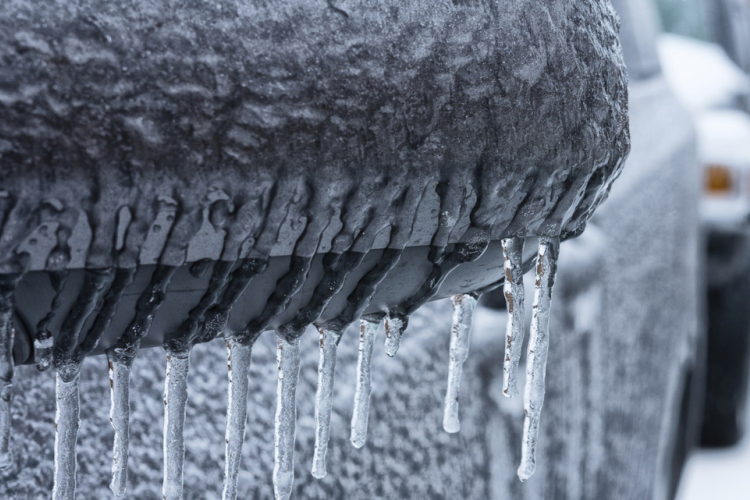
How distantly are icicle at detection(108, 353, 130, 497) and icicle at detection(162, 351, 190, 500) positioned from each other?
0.08 ft

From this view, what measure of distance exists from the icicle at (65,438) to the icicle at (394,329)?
0.20m

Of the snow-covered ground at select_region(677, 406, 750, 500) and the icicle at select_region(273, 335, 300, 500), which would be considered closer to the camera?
the icicle at select_region(273, 335, 300, 500)

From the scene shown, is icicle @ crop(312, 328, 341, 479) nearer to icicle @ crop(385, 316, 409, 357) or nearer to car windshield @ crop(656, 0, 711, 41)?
icicle @ crop(385, 316, 409, 357)

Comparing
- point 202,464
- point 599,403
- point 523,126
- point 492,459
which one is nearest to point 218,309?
point 523,126

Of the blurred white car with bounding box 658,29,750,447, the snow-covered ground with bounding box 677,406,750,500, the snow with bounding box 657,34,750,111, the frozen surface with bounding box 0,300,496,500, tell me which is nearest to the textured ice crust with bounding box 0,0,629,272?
the frozen surface with bounding box 0,300,496,500

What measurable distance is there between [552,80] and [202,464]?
44 centimetres

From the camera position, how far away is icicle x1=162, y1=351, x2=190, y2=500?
1.60 ft

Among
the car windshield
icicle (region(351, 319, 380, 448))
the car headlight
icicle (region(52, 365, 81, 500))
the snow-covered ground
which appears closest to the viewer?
icicle (region(52, 365, 81, 500))

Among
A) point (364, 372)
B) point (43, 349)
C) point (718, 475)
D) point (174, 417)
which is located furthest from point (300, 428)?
point (718, 475)

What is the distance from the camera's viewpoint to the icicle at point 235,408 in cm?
53

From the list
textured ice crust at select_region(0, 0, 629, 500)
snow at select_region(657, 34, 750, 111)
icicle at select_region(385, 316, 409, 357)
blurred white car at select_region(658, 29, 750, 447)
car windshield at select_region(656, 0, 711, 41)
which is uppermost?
car windshield at select_region(656, 0, 711, 41)

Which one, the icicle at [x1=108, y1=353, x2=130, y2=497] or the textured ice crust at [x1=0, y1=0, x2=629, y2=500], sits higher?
the textured ice crust at [x1=0, y1=0, x2=629, y2=500]

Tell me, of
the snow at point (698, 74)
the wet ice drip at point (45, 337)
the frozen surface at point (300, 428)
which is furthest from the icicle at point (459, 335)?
the snow at point (698, 74)

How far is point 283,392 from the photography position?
57cm
